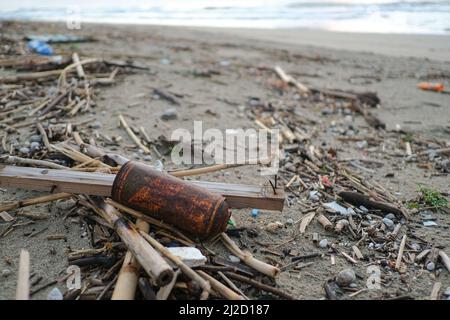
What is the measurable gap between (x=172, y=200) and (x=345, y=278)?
1.54m

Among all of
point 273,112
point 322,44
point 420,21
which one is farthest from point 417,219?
point 420,21

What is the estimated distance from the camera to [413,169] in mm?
4914

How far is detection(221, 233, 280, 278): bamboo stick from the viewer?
104 inches

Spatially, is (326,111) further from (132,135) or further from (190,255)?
(190,255)

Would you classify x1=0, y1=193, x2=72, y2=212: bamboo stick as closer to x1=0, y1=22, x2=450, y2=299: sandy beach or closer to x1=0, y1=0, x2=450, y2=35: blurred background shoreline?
x1=0, y1=22, x2=450, y2=299: sandy beach

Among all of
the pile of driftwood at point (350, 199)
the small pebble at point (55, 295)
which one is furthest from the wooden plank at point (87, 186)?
the small pebble at point (55, 295)

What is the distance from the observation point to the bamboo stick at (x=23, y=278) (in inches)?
92.9

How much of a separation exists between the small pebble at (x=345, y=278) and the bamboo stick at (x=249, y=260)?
547mm

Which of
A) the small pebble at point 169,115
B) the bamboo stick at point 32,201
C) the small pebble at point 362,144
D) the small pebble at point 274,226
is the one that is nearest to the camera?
the bamboo stick at point 32,201

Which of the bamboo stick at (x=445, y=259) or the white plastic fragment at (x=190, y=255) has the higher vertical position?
the white plastic fragment at (x=190, y=255)

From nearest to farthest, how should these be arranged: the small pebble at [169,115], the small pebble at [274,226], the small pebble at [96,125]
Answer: the small pebble at [274,226] < the small pebble at [96,125] < the small pebble at [169,115]

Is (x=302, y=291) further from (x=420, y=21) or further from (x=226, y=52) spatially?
(x=420, y=21)

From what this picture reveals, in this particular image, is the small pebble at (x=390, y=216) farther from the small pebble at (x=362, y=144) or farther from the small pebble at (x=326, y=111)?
the small pebble at (x=326, y=111)

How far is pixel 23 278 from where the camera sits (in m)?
2.47
